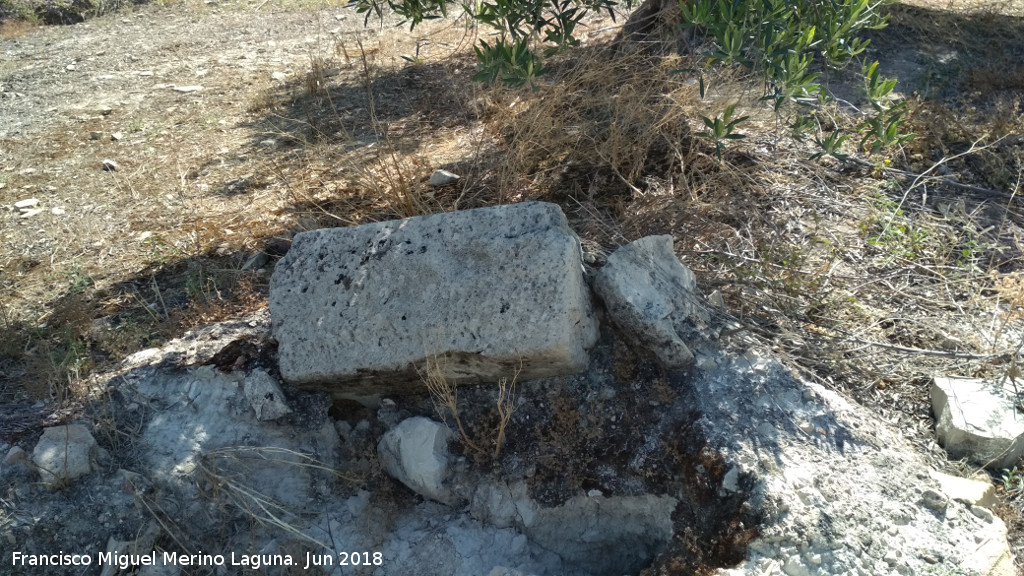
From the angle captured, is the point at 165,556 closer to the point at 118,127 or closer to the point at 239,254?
the point at 239,254

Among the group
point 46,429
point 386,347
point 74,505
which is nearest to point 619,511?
point 386,347

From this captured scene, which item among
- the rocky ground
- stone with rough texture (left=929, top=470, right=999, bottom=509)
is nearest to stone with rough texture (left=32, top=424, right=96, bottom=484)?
the rocky ground

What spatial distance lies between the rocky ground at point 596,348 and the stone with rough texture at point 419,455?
60mm

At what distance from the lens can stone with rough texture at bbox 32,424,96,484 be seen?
2.54 meters

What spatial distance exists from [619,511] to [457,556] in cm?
57

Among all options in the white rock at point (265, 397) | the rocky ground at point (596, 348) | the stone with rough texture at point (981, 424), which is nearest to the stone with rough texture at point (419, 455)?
the rocky ground at point (596, 348)

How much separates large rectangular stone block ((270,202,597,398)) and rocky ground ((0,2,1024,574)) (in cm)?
19

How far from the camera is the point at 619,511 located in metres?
2.49

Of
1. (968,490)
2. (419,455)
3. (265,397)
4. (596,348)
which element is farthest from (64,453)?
(968,490)

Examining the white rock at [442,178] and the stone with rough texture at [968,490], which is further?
the white rock at [442,178]

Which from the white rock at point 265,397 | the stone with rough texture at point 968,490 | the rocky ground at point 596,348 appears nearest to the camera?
the stone with rough texture at point 968,490

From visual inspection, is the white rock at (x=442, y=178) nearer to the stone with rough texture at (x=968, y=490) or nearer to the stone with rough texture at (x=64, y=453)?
the stone with rough texture at (x=64, y=453)

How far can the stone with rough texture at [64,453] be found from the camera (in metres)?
2.54

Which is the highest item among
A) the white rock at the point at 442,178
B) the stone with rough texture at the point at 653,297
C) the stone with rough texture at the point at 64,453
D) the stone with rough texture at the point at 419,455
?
the stone with rough texture at the point at 653,297
